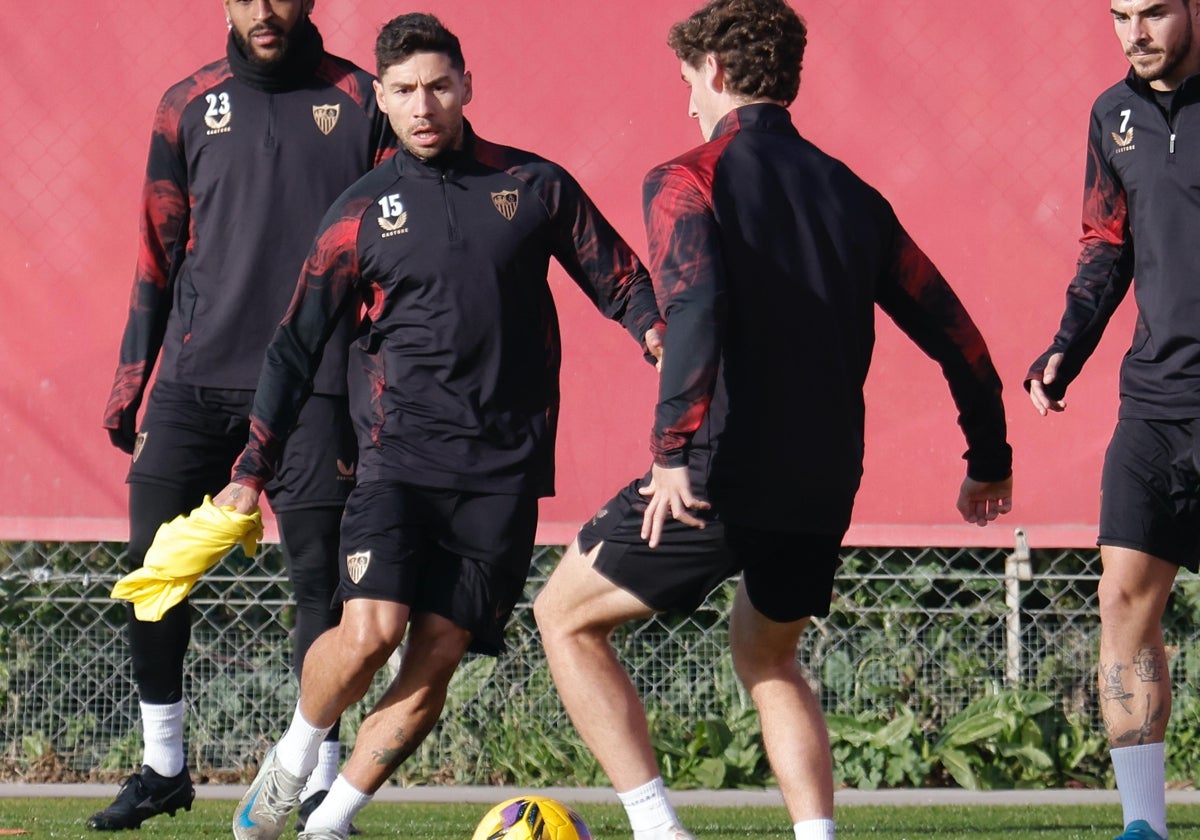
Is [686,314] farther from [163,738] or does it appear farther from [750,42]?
[163,738]

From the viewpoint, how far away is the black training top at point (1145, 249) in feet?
14.5

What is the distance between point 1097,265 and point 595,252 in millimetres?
1344

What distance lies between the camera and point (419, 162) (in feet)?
15.0

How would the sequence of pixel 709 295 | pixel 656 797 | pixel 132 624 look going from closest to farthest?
1. pixel 709 295
2. pixel 656 797
3. pixel 132 624

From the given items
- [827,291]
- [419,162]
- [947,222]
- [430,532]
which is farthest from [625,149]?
[827,291]

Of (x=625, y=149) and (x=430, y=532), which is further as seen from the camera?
(x=625, y=149)

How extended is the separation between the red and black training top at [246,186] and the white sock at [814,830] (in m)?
1.87

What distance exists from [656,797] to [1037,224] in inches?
124

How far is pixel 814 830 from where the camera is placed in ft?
12.4

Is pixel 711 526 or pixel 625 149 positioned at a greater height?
pixel 625 149

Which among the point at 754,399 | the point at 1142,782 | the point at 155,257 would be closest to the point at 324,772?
the point at 155,257

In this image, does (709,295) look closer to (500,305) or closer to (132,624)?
(500,305)

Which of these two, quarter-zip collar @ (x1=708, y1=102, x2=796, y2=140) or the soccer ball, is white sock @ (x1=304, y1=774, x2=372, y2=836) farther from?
quarter-zip collar @ (x1=708, y1=102, x2=796, y2=140)

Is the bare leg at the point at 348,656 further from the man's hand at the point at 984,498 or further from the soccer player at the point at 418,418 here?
the man's hand at the point at 984,498
